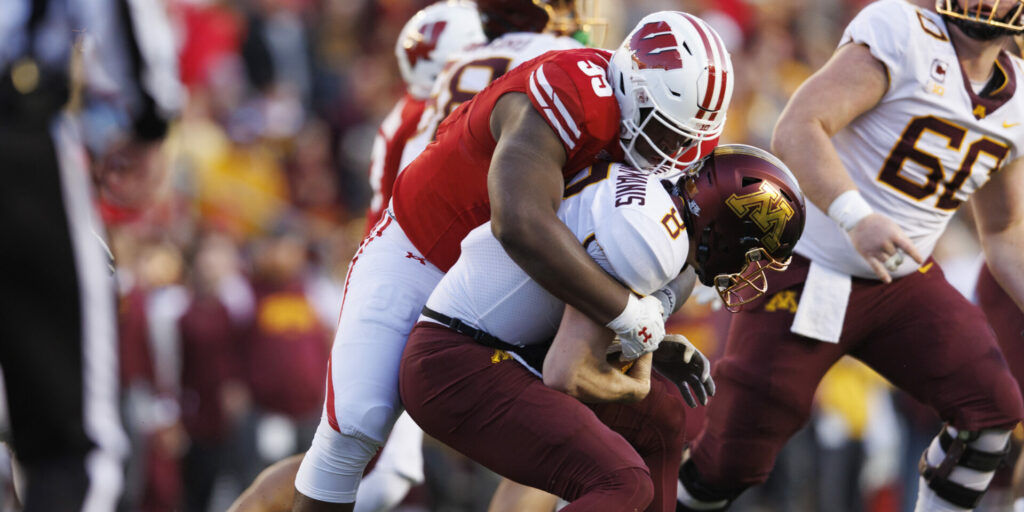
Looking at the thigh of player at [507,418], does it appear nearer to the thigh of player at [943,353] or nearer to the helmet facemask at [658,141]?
the helmet facemask at [658,141]

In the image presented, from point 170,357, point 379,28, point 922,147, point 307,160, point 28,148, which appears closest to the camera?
point 28,148

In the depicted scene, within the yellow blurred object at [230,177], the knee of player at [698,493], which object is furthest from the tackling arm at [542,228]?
the yellow blurred object at [230,177]

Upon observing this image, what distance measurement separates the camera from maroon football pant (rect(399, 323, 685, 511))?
10.3 ft

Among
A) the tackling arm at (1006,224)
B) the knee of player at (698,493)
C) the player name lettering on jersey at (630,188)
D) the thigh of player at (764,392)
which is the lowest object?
the knee of player at (698,493)

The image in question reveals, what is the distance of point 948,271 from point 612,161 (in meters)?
6.37

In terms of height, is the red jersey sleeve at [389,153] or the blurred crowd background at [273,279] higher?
the red jersey sleeve at [389,153]

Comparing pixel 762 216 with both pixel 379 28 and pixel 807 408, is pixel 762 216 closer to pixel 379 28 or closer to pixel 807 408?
pixel 807 408

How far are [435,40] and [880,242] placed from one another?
2126 mm

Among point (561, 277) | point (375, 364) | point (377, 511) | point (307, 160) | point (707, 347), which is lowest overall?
point (707, 347)

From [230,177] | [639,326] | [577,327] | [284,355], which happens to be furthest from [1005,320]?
[230,177]

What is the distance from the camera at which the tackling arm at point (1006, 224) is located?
444 cm

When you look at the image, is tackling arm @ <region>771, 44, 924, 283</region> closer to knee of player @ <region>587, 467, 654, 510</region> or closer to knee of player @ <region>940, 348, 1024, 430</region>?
knee of player @ <region>940, 348, 1024, 430</region>

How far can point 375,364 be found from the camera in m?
3.60

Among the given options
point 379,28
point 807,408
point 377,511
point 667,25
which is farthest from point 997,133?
point 379,28
